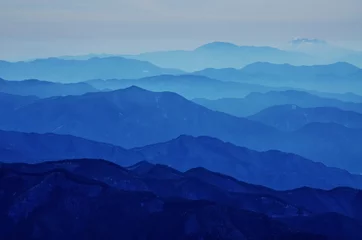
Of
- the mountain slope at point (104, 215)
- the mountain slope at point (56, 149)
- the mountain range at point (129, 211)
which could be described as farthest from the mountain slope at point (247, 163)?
the mountain slope at point (104, 215)

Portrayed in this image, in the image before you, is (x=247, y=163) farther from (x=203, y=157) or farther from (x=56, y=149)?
(x=56, y=149)

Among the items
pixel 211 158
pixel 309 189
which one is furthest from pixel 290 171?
pixel 309 189

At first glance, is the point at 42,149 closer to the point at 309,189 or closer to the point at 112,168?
the point at 112,168

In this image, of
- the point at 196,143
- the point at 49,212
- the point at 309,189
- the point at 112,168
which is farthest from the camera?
the point at 196,143

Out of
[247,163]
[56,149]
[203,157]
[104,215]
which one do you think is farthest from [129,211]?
[56,149]

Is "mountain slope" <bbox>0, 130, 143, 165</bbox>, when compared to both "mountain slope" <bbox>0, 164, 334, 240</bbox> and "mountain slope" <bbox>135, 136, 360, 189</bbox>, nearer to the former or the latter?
"mountain slope" <bbox>135, 136, 360, 189</bbox>

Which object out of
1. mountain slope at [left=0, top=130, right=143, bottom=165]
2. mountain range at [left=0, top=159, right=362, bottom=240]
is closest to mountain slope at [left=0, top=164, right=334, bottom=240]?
mountain range at [left=0, top=159, right=362, bottom=240]

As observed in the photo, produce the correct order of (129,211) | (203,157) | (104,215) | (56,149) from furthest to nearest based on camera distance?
(56,149) < (203,157) < (129,211) < (104,215)

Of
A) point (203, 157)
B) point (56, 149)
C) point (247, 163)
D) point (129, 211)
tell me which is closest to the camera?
point (129, 211)

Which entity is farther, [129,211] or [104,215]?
[129,211]
